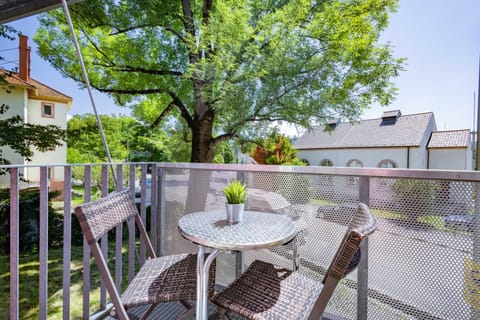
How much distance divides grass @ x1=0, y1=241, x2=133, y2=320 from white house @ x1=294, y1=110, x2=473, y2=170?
1268 cm

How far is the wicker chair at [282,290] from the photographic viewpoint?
969 mm

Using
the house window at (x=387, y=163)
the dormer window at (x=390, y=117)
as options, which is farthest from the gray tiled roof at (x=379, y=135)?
the house window at (x=387, y=163)

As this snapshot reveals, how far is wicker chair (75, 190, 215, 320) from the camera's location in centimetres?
120

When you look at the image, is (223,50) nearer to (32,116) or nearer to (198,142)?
(198,142)

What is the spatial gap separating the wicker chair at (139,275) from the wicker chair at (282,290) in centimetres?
21

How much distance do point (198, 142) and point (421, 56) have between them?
7552mm

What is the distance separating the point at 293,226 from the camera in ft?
→ 5.07

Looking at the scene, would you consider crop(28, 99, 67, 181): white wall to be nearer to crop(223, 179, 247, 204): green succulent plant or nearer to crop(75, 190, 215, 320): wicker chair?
crop(75, 190, 215, 320): wicker chair

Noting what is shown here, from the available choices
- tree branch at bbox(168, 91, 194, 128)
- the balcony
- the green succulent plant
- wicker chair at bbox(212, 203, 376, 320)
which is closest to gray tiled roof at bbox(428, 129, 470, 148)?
tree branch at bbox(168, 91, 194, 128)

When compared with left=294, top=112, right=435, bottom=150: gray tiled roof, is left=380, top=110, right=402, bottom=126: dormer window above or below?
above

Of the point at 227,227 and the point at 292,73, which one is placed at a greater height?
the point at 292,73

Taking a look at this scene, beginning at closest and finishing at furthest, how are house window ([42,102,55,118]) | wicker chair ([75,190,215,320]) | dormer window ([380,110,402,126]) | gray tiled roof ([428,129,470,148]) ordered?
wicker chair ([75,190,215,320]) → house window ([42,102,55,118]) → gray tiled roof ([428,129,470,148]) → dormer window ([380,110,402,126])

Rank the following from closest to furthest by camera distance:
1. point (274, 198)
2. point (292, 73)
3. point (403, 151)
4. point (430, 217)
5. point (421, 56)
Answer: point (430, 217), point (274, 198), point (292, 73), point (421, 56), point (403, 151)

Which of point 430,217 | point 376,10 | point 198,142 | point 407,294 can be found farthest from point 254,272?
point 376,10
